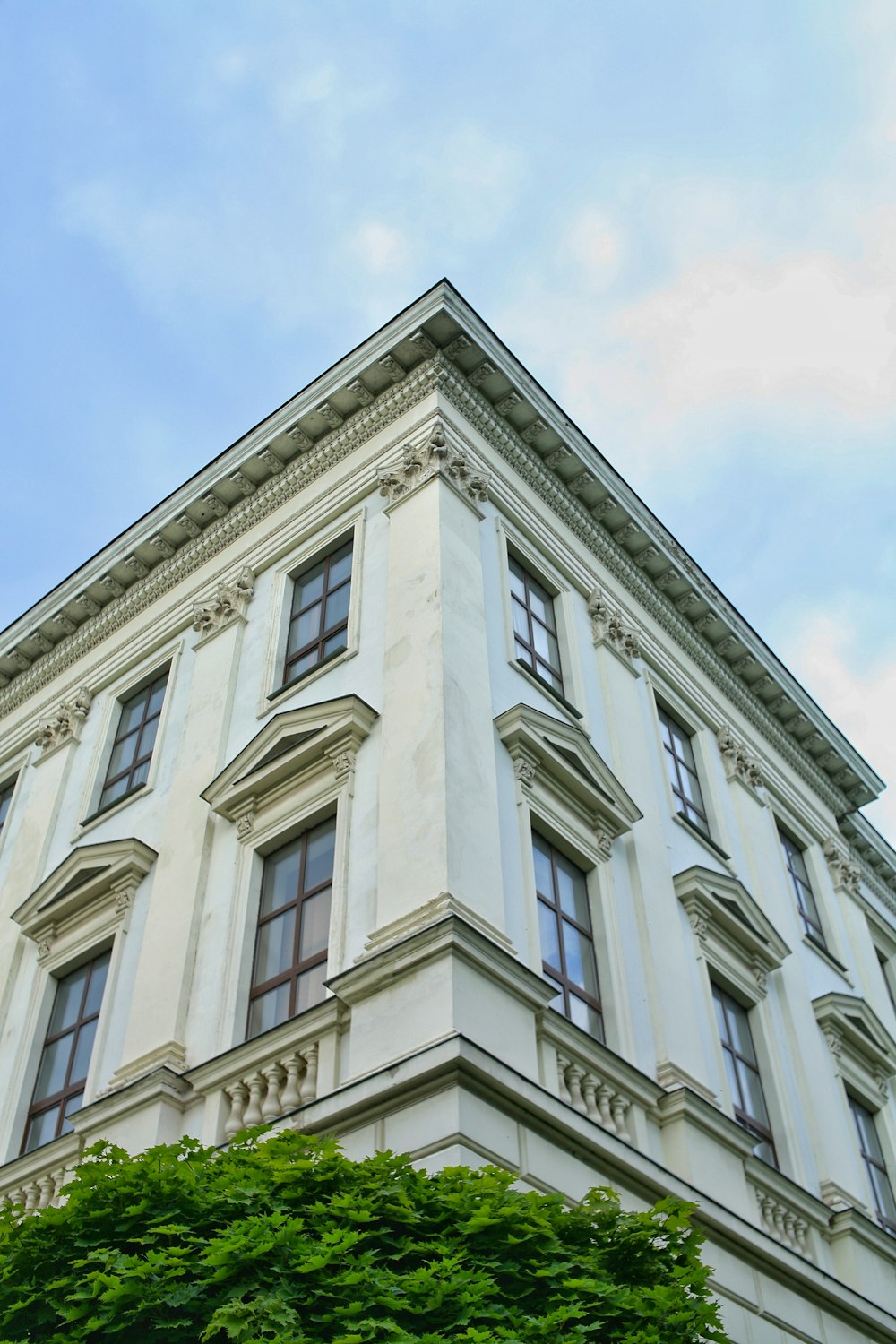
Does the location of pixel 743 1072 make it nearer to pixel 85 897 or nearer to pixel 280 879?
pixel 280 879

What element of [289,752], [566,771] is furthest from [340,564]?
[566,771]

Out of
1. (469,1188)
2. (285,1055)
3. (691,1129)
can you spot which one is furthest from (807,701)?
(469,1188)

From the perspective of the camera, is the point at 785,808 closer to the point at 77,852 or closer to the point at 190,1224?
the point at 77,852

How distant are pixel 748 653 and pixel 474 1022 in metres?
13.2

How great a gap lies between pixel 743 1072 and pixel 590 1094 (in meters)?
4.41

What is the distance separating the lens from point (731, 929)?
17.3 m

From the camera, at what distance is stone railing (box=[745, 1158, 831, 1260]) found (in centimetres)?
1463

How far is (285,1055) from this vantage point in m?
12.3

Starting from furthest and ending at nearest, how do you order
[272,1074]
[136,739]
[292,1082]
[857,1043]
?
[857,1043] → [136,739] → [272,1074] → [292,1082]

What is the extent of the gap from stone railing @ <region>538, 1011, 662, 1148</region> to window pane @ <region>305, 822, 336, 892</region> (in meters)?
2.93

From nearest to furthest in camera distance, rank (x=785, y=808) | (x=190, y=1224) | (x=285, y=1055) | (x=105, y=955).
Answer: (x=190, y=1224), (x=285, y=1055), (x=105, y=955), (x=785, y=808)

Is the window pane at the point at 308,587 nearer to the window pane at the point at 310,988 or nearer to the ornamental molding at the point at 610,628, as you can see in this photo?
the ornamental molding at the point at 610,628

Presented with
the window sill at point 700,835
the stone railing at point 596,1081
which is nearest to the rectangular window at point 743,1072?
the window sill at point 700,835

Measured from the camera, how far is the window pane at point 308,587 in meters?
18.2
